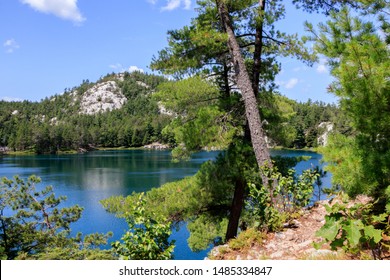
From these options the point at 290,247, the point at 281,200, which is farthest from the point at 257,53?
the point at 290,247

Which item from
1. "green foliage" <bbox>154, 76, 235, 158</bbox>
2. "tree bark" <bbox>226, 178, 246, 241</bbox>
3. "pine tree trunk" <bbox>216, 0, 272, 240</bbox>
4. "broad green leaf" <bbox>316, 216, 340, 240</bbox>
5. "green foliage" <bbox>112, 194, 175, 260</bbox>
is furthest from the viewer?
"tree bark" <bbox>226, 178, 246, 241</bbox>

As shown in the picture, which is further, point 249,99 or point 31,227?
point 31,227

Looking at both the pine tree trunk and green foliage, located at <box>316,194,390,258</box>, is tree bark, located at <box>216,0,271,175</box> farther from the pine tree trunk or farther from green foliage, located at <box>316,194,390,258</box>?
green foliage, located at <box>316,194,390,258</box>

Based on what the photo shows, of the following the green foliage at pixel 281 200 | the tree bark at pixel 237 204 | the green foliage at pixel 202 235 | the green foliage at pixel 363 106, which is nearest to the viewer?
the green foliage at pixel 363 106

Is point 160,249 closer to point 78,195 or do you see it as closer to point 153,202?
point 153,202

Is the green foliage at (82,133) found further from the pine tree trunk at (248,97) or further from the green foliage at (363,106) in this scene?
the green foliage at (363,106)

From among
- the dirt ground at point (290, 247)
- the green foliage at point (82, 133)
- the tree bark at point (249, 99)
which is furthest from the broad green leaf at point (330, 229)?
the green foliage at point (82, 133)

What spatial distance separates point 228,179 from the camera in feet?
30.7

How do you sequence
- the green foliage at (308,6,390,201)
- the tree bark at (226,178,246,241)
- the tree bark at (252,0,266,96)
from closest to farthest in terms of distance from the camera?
the green foliage at (308,6,390,201), the tree bark at (252,0,266,96), the tree bark at (226,178,246,241)

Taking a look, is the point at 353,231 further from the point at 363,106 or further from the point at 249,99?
the point at 249,99

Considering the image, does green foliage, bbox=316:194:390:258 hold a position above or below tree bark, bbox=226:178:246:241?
above

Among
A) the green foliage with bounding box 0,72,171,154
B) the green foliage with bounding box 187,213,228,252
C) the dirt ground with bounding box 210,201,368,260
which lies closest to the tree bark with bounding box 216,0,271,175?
the dirt ground with bounding box 210,201,368,260

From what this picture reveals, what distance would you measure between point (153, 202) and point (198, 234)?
6.12 m

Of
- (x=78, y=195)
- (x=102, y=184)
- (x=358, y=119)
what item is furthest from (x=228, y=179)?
(x=102, y=184)
